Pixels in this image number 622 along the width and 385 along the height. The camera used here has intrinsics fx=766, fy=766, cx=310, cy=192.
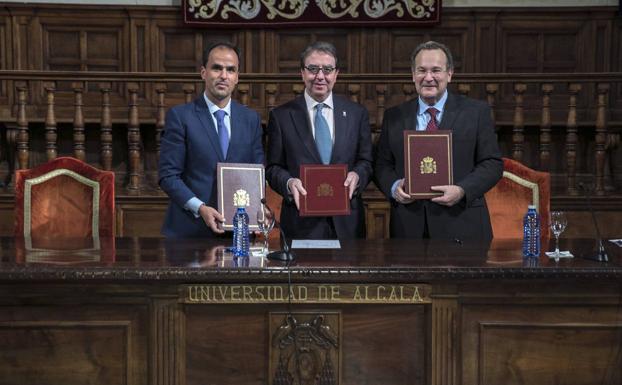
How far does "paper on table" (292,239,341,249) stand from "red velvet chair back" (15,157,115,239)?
1.07 m

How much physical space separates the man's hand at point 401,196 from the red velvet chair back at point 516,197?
2.16 feet

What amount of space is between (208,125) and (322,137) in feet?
1.61

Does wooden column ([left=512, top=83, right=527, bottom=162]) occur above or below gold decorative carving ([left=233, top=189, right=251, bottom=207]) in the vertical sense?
→ above

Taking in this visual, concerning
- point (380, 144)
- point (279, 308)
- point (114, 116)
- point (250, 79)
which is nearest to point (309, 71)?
point (380, 144)

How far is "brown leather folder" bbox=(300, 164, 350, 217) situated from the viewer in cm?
310

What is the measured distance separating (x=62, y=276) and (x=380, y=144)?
1.54 m

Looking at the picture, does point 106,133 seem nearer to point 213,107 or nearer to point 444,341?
point 213,107

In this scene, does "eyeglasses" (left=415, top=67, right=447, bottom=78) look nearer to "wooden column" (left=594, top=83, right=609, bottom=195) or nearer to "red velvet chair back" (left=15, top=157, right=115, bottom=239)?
"red velvet chair back" (left=15, top=157, right=115, bottom=239)

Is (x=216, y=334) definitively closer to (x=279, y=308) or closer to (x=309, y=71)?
(x=279, y=308)

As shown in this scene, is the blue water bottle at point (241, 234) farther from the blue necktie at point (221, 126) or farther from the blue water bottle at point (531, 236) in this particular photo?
the blue water bottle at point (531, 236)

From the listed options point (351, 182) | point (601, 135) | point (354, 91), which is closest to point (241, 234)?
point (351, 182)

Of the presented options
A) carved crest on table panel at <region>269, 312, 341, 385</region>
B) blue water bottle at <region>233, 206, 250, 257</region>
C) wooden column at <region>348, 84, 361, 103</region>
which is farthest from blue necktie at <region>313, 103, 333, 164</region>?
wooden column at <region>348, 84, 361, 103</region>

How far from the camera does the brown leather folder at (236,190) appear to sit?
301cm

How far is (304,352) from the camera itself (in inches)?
98.0
